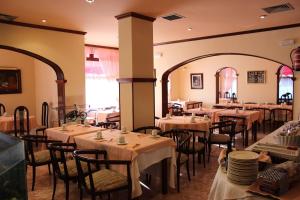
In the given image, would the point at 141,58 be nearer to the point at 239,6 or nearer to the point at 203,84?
the point at 239,6

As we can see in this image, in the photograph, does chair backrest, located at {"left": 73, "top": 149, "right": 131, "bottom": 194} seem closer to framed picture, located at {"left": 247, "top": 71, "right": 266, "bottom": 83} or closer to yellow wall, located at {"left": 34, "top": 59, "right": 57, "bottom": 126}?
yellow wall, located at {"left": 34, "top": 59, "right": 57, "bottom": 126}

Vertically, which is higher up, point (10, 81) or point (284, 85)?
point (10, 81)

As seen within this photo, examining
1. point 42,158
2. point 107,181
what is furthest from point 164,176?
point 42,158

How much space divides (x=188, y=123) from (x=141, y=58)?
5.51ft

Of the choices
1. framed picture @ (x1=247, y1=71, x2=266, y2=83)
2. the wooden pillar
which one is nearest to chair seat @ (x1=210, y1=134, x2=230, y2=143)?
the wooden pillar

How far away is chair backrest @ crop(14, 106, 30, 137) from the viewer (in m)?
6.39

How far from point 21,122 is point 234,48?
573 centimetres

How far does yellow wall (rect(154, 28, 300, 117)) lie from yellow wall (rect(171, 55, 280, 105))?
12.8ft

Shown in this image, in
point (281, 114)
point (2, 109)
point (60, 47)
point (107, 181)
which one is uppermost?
point (60, 47)

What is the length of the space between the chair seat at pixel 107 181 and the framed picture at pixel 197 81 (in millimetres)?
9061

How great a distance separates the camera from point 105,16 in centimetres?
486

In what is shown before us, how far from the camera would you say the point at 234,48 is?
6613 millimetres

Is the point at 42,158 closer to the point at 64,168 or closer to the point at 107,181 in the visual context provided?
the point at 64,168

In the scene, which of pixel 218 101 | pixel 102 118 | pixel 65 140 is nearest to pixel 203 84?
pixel 218 101
